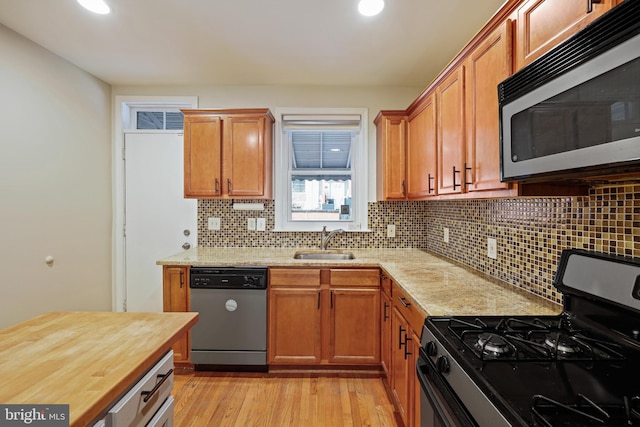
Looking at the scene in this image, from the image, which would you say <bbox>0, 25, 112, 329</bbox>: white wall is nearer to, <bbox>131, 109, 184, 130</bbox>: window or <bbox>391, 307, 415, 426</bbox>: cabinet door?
<bbox>131, 109, 184, 130</bbox>: window

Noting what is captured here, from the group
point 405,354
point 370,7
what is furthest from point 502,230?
point 370,7

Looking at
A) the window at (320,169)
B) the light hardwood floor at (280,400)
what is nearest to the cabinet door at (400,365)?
the light hardwood floor at (280,400)

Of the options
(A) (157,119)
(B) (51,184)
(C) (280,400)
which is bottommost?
(C) (280,400)

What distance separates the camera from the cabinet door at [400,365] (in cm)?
168

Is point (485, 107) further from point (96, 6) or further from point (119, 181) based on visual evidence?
point (119, 181)

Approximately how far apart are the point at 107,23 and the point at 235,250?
201cm

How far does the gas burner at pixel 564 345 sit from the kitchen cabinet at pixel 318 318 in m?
1.53

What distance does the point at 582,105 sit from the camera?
31.6 inches

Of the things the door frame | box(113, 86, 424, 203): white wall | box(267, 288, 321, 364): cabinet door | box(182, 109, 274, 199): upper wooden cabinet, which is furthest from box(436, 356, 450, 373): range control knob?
the door frame

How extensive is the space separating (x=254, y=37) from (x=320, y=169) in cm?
141

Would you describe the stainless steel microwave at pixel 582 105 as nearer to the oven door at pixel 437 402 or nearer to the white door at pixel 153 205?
the oven door at pixel 437 402

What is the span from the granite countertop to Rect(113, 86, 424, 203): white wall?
0.89 m

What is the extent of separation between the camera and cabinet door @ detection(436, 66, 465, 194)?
1.71 m

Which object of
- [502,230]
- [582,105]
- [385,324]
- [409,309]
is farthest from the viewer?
[385,324]
